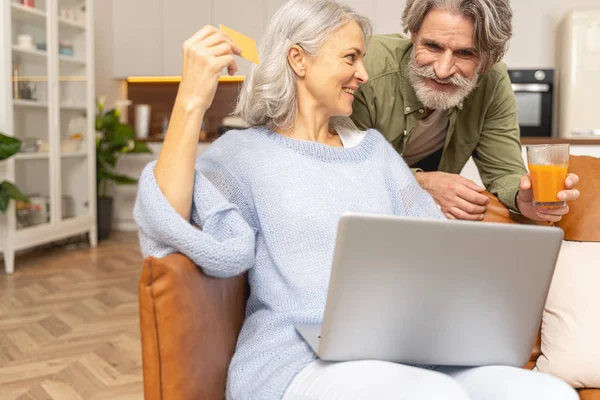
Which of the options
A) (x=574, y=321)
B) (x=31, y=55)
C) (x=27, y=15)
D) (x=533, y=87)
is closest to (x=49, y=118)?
(x=31, y=55)

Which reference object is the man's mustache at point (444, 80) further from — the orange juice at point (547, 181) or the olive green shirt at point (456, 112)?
the orange juice at point (547, 181)

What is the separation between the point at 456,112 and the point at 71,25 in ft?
12.7

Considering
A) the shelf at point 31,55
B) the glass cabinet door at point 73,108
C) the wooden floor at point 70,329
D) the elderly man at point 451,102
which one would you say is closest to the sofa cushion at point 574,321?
the elderly man at point 451,102

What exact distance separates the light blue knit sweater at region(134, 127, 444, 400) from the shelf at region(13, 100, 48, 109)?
324cm

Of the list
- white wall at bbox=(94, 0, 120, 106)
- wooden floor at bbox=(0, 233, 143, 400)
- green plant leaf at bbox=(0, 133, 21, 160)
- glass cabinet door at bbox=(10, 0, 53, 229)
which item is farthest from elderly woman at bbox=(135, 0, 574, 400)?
white wall at bbox=(94, 0, 120, 106)

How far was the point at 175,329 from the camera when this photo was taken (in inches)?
44.8

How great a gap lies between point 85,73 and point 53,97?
498 mm

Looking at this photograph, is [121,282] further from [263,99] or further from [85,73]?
[263,99]

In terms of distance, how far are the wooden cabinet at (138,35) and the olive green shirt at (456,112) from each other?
4.54 m

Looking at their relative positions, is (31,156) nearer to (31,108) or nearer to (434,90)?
(31,108)

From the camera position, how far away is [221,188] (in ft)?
4.83

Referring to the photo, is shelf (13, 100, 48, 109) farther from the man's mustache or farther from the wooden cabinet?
the man's mustache

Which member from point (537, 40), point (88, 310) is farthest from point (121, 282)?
point (537, 40)

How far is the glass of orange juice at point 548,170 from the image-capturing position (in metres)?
1.40
